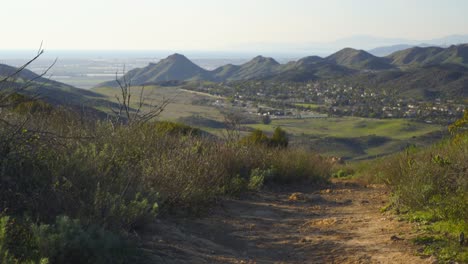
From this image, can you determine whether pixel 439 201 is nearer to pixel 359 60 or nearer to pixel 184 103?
pixel 184 103

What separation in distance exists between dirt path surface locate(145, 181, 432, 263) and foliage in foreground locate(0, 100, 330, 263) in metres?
0.36

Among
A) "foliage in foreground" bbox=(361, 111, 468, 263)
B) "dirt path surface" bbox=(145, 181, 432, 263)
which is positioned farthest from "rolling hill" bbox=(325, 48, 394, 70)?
"foliage in foreground" bbox=(361, 111, 468, 263)

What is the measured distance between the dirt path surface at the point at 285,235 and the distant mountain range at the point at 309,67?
79.0 m

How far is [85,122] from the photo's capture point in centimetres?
750

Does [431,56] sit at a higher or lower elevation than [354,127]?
higher

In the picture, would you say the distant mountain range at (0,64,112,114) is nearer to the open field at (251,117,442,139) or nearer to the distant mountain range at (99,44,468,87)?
the open field at (251,117,442,139)

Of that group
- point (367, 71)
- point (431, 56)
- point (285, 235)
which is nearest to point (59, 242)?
point (285, 235)

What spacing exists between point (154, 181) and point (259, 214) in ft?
6.27

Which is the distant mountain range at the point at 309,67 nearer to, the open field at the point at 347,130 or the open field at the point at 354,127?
the open field at the point at 354,127

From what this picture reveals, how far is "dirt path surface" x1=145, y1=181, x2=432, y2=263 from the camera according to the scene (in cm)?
510

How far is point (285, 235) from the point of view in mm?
6344

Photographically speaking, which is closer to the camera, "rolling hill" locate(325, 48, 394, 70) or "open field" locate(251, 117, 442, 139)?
"open field" locate(251, 117, 442, 139)

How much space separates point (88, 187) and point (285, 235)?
2.60 metres

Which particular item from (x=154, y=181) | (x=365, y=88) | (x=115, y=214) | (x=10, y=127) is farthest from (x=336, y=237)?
(x=365, y=88)
